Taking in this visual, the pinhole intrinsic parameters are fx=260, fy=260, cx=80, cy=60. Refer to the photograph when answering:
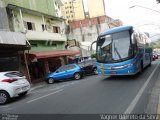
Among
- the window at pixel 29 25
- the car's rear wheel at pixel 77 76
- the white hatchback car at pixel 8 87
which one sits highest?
the window at pixel 29 25

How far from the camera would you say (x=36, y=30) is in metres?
29.8

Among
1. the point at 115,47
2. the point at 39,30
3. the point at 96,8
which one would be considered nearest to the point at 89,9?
the point at 96,8

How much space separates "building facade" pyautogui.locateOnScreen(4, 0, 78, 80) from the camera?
25531mm

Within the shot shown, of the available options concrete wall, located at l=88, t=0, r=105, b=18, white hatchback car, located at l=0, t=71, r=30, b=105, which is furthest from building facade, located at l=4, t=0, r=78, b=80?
concrete wall, located at l=88, t=0, r=105, b=18

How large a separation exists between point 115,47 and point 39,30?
16.8 m

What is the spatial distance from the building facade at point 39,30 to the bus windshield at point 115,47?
34.4 feet

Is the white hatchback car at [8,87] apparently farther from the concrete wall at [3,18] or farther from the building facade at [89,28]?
the building facade at [89,28]

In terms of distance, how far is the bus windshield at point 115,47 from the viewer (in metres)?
15.2

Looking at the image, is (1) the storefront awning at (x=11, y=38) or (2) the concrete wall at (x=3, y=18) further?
(2) the concrete wall at (x=3, y=18)

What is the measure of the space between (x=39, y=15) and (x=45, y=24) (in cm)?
206

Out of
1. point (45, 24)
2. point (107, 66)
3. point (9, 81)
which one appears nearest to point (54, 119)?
point (9, 81)

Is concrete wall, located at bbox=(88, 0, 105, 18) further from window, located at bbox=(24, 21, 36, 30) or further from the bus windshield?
the bus windshield

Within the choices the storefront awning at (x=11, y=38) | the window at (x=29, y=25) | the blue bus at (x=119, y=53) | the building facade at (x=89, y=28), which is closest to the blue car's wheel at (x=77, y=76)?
the storefront awning at (x=11, y=38)

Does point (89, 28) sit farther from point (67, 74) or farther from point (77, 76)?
point (77, 76)
